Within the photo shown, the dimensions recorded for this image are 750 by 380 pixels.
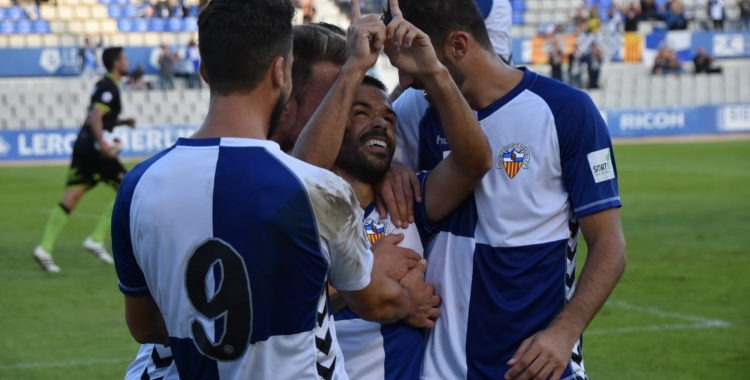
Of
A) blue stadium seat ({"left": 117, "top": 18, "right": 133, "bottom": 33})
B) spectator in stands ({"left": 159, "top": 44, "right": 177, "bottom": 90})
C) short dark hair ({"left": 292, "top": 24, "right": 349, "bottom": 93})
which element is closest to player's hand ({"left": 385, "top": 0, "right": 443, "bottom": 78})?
short dark hair ({"left": 292, "top": 24, "right": 349, "bottom": 93})

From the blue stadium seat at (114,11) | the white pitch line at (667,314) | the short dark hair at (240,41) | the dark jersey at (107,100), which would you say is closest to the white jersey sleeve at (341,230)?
the short dark hair at (240,41)

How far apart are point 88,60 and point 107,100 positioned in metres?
20.3

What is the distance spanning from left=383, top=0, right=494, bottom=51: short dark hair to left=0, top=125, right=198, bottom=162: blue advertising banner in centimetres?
2155

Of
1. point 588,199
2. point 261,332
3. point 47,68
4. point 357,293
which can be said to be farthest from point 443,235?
point 47,68

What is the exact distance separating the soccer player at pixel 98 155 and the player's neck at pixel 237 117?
353 inches

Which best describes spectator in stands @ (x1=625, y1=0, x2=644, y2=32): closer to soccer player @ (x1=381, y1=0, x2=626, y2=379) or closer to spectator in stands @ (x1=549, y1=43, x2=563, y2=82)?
spectator in stands @ (x1=549, y1=43, x2=563, y2=82)

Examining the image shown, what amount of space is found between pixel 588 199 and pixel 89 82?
29251 millimetres

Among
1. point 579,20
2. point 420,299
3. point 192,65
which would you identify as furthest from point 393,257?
point 579,20

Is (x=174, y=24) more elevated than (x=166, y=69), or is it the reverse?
(x=174, y=24)

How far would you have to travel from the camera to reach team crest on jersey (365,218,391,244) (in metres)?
3.39

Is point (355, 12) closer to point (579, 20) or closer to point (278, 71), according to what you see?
point (278, 71)

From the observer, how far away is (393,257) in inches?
125

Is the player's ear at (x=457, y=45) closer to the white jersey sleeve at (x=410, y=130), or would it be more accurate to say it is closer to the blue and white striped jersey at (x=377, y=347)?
the white jersey sleeve at (x=410, y=130)

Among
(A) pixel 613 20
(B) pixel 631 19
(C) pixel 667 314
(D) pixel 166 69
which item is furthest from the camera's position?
(A) pixel 613 20
